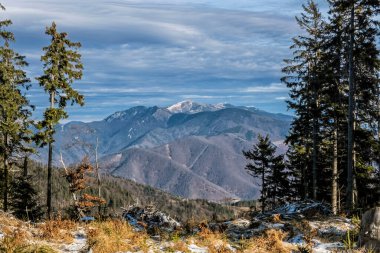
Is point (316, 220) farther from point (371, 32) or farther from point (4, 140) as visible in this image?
point (4, 140)

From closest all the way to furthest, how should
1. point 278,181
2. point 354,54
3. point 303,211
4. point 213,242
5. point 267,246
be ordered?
point 267,246 < point 213,242 < point 303,211 < point 354,54 < point 278,181

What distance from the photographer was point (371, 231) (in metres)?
7.68

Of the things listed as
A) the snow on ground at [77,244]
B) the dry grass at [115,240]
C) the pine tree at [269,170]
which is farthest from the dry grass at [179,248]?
the pine tree at [269,170]

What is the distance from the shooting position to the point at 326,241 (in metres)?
8.80

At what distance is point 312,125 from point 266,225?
24096 mm

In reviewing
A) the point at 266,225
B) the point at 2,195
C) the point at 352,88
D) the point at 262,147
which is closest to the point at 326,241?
the point at 266,225

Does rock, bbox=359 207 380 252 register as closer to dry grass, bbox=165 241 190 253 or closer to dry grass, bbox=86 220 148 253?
dry grass, bbox=165 241 190 253

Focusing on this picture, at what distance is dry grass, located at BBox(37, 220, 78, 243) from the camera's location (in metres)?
7.82

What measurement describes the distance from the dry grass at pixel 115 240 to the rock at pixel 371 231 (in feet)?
15.0

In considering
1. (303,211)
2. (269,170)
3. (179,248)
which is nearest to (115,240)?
(179,248)

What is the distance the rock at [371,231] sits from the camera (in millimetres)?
7555

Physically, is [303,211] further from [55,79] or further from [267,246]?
[55,79]

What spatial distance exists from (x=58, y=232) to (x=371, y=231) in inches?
261

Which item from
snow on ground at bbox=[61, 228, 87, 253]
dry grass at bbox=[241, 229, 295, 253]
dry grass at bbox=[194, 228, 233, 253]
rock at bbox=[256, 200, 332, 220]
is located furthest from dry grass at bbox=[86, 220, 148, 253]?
rock at bbox=[256, 200, 332, 220]
